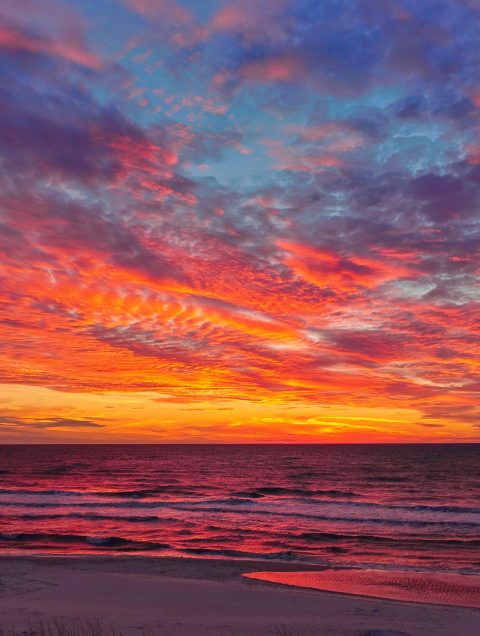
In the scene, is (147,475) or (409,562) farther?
(147,475)

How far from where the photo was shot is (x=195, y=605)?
15.8 m

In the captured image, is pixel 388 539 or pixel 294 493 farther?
pixel 294 493

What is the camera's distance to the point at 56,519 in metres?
33.2

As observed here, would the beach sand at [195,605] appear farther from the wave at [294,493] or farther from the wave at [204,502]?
the wave at [294,493]

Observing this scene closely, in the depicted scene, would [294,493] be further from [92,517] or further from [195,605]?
[195,605]

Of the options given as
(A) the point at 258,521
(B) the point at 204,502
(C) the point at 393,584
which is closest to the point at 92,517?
(A) the point at 258,521

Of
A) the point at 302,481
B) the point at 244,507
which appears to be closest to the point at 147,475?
the point at 302,481

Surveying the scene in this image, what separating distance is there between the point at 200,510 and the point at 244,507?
3.78 m

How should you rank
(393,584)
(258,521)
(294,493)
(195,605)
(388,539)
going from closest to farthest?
(195,605)
(393,584)
(388,539)
(258,521)
(294,493)

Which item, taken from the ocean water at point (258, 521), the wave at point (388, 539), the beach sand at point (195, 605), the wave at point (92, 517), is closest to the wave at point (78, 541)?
the ocean water at point (258, 521)

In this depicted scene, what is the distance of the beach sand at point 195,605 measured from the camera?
13.4 m

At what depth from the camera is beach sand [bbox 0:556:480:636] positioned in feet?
43.9

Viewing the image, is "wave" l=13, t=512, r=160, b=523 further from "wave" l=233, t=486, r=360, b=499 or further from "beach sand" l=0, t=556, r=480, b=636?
"wave" l=233, t=486, r=360, b=499

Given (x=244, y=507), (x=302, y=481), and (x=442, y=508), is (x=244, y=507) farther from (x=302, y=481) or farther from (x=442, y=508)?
(x=302, y=481)
